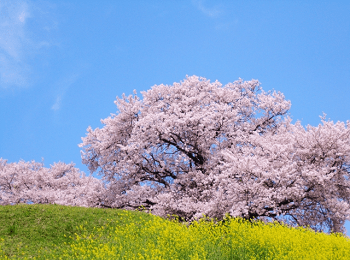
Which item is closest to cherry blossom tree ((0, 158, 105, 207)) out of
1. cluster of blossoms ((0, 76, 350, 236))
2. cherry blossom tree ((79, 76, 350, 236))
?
cluster of blossoms ((0, 76, 350, 236))

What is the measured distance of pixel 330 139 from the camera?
798 inches

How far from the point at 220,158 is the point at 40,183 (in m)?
25.3

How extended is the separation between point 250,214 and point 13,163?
106ft

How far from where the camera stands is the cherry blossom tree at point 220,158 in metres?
19.4

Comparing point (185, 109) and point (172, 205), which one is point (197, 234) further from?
point (185, 109)

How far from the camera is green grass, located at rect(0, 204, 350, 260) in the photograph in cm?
1142

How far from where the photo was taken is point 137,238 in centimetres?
1376

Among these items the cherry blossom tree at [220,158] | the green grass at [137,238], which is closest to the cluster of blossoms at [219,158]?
the cherry blossom tree at [220,158]

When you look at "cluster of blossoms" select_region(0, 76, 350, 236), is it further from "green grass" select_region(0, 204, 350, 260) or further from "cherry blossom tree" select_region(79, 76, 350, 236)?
"green grass" select_region(0, 204, 350, 260)

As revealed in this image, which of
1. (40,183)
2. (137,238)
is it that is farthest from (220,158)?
(40,183)

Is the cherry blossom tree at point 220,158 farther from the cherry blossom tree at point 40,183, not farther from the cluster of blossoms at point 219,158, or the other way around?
the cherry blossom tree at point 40,183

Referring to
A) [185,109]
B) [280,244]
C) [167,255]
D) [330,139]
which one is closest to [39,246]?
[167,255]

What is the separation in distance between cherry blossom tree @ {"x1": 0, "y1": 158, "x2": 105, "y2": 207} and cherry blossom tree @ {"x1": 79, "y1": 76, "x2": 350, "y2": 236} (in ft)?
24.5

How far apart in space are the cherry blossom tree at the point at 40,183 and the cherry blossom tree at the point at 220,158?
7454 mm
